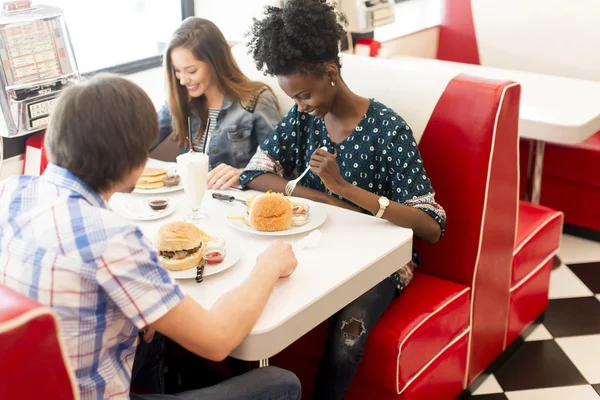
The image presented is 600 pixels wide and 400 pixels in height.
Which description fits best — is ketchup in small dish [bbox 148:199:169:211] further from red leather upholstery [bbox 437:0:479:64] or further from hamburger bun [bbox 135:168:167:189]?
red leather upholstery [bbox 437:0:479:64]

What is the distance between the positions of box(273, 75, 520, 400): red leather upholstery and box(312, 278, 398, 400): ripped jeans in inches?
1.9

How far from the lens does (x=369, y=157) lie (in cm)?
192

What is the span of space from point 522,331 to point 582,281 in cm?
59

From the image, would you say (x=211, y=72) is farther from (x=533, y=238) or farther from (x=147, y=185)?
(x=533, y=238)

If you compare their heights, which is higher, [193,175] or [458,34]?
[193,175]

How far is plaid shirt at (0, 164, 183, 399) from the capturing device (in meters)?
1.10

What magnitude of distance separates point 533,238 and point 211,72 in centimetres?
118

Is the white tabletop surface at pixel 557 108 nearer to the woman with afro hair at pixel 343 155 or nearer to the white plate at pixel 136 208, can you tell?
the woman with afro hair at pixel 343 155

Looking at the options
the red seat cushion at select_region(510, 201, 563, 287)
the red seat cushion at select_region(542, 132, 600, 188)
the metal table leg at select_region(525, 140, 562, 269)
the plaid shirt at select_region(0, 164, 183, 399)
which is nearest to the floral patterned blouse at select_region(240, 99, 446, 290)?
the red seat cushion at select_region(510, 201, 563, 287)

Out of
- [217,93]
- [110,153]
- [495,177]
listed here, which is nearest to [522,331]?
[495,177]

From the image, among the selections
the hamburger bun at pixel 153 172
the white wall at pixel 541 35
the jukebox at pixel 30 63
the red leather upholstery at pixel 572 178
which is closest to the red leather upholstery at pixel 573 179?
the red leather upholstery at pixel 572 178

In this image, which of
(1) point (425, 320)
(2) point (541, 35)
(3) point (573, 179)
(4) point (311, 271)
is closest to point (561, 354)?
(1) point (425, 320)

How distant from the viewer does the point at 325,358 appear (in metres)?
1.84

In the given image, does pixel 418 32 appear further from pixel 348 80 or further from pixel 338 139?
pixel 338 139
